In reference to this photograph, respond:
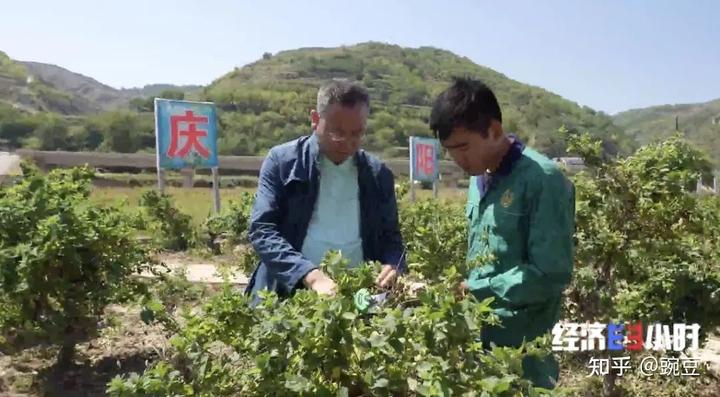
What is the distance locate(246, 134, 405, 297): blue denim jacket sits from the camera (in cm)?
202

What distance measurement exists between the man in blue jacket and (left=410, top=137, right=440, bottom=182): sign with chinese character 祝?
1084 cm

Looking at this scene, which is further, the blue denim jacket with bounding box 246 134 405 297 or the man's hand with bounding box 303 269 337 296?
the blue denim jacket with bounding box 246 134 405 297

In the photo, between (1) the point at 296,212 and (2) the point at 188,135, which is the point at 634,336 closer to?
(1) the point at 296,212

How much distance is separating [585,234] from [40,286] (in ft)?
9.00

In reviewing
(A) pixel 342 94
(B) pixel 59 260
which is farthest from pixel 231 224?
(A) pixel 342 94

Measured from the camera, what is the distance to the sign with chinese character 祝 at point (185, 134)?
25.7 feet

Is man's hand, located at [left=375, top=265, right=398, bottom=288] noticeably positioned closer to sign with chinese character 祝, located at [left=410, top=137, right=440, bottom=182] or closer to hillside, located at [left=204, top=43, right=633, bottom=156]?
sign with chinese character 祝, located at [left=410, top=137, right=440, bottom=182]

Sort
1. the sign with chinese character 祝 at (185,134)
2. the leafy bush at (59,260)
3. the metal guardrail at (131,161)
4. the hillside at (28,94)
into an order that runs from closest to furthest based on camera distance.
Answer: the leafy bush at (59,260)
the sign with chinese character 祝 at (185,134)
the metal guardrail at (131,161)
the hillside at (28,94)

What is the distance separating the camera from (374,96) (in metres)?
61.8

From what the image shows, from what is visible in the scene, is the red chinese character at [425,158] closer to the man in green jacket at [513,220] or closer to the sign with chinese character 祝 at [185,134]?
the sign with chinese character 祝 at [185,134]

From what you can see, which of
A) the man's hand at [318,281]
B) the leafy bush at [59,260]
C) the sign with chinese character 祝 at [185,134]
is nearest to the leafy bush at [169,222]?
the sign with chinese character 祝 at [185,134]

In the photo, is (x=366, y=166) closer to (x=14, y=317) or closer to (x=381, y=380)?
(x=381, y=380)

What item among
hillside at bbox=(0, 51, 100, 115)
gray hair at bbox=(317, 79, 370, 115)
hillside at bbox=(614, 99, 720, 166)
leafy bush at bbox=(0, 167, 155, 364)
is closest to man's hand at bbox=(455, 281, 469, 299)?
gray hair at bbox=(317, 79, 370, 115)

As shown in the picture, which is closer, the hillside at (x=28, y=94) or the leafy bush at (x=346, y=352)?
the leafy bush at (x=346, y=352)
